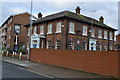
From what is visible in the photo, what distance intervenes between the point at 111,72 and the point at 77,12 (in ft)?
66.2

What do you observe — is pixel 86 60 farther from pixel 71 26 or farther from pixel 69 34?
pixel 71 26

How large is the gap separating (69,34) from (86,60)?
10.1 meters

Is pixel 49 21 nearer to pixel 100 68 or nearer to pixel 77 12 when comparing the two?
pixel 77 12

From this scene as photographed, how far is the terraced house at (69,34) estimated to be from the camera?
70.3 feet

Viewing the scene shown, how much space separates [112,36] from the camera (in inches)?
1204

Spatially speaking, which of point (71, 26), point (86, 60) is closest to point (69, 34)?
point (71, 26)

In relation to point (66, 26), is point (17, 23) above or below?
above

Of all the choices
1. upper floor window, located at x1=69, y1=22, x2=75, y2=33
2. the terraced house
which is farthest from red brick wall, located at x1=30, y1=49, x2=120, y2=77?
upper floor window, located at x1=69, y1=22, x2=75, y2=33

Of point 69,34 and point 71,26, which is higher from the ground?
point 71,26

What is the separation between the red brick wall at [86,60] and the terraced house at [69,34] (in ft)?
16.6

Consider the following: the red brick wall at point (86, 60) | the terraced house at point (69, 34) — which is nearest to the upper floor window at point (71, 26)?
the terraced house at point (69, 34)

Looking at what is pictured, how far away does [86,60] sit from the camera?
11820 millimetres

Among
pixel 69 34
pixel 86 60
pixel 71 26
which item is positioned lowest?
pixel 86 60

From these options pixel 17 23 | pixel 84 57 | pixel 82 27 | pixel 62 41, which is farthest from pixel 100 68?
pixel 17 23
